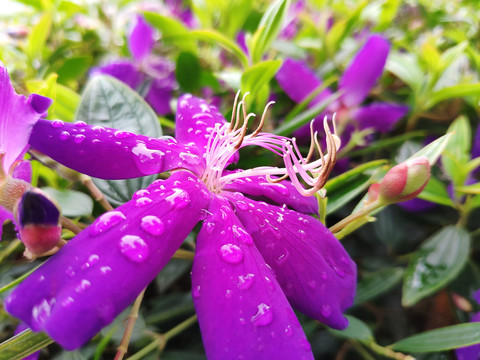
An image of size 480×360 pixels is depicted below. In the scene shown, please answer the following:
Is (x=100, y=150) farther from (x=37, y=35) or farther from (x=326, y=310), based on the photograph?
(x=37, y=35)

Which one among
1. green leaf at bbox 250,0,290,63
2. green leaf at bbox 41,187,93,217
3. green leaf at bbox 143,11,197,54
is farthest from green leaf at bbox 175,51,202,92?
green leaf at bbox 41,187,93,217

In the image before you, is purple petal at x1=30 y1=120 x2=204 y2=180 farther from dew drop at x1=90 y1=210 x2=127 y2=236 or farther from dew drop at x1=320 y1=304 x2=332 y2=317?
dew drop at x1=320 y1=304 x2=332 y2=317

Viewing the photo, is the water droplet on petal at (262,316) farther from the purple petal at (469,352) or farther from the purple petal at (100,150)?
the purple petal at (469,352)

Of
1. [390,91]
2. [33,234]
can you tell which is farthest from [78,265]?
[390,91]

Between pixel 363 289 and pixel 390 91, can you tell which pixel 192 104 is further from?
pixel 390 91

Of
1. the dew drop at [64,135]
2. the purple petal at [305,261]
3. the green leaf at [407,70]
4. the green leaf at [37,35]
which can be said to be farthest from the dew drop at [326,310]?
the green leaf at [37,35]

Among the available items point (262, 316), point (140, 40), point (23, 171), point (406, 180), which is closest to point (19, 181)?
point (23, 171)
